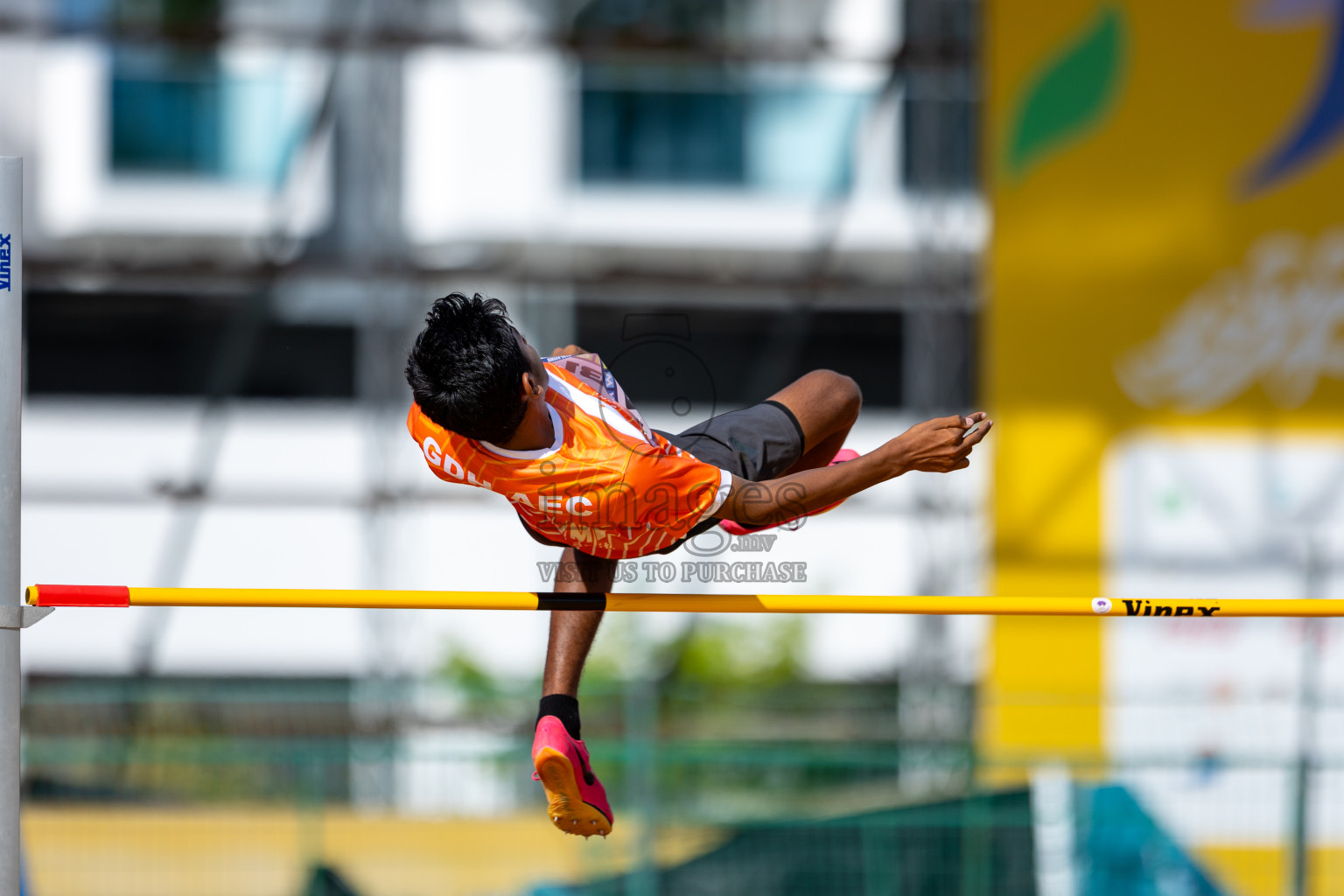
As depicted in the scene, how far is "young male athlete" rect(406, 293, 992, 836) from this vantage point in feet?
10.8

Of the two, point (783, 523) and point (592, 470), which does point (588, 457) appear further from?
point (783, 523)

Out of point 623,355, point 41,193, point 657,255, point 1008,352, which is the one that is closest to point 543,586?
point 623,355

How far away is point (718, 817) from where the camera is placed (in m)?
7.70

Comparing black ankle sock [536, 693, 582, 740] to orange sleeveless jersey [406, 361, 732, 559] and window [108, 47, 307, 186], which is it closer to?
orange sleeveless jersey [406, 361, 732, 559]

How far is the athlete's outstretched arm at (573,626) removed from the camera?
392 cm

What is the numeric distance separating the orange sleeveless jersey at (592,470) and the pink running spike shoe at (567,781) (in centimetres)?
56

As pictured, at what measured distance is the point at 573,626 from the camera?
3.97 metres

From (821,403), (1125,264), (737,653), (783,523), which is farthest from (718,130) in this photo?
(783,523)

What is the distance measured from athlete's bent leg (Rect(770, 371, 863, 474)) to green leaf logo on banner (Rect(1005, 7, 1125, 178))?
6.70 meters

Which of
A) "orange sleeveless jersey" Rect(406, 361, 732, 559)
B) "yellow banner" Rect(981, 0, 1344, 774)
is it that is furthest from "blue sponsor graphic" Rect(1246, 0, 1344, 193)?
"orange sleeveless jersey" Rect(406, 361, 732, 559)

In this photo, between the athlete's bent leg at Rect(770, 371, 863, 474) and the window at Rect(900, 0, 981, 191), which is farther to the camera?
the window at Rect(900, 0, 981, 191)

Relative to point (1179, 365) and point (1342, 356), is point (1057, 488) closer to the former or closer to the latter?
point (1179, 365)

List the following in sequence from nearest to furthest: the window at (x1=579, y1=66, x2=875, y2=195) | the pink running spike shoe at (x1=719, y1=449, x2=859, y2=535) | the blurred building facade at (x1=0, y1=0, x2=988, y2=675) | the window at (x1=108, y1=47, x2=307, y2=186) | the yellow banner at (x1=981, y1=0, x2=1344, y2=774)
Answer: the pink running spike shoe at (x1=719, y1=449, x2=859, y2=535) < the yellow banner at (x1=981, y1=0, x2=1344, y2=774) < the window at (x1=108, y1=47, x2=307, y2=186) < the blurred building facade at (x1=0, y1=0, x2=988, y2=675) < the window at (x1=579, y1=66, x2=875, y2=195)

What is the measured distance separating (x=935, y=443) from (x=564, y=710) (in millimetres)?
1214
